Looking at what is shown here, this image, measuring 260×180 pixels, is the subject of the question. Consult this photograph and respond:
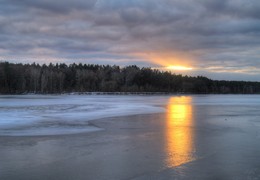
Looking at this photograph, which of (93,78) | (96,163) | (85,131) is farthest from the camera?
(93,78)

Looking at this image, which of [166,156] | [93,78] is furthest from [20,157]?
[93,78]

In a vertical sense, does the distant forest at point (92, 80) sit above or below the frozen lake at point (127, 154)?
above

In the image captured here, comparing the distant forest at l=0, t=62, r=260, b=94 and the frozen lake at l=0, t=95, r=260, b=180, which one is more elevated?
the distant forest at l=0, t=62, r=260, b=94

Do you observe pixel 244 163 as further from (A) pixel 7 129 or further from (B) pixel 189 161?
(A) pixel 7 129

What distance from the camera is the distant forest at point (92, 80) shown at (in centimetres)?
8794

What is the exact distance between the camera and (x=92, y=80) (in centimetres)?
10706

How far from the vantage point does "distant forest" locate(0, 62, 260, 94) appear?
289 feet

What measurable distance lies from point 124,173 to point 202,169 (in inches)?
56.2

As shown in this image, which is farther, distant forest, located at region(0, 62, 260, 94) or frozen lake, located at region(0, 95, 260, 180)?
distant forest, located at region(0, 62, 260, 94)

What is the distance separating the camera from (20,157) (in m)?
6.59

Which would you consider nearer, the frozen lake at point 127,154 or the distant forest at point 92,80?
the frozen lake at point 127,154

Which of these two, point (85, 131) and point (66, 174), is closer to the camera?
point (66, 174)

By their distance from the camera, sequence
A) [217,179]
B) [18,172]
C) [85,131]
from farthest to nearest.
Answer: [85,131], [18,172], [217,179]

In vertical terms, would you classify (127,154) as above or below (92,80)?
below
